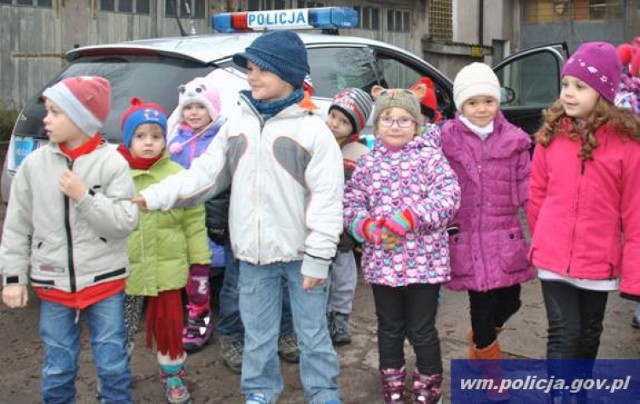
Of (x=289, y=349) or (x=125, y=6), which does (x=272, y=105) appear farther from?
(x=125, y=6)

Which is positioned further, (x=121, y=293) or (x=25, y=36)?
(x=25, y=36)

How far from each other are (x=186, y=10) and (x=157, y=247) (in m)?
9.07

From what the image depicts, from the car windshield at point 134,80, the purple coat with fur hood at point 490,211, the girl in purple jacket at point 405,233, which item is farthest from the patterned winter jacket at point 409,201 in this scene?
the car windshield at point 134,80

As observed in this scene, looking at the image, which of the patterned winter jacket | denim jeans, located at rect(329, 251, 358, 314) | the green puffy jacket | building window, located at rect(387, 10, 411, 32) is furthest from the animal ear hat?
building window, located at rect(387, 10, 411, 32)

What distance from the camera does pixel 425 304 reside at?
3.53 meters

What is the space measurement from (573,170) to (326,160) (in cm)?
101

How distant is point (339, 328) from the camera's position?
4469mm

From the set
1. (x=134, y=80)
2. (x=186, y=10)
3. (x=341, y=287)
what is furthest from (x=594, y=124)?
(x=186, y=10)

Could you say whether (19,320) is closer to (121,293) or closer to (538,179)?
(121,293)

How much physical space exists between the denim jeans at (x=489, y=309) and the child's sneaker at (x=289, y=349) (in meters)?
0.98

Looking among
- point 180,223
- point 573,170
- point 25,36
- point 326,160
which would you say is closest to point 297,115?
point 326,160

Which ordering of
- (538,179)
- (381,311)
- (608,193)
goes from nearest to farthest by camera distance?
(608,193)
(538,179)
(381,311)

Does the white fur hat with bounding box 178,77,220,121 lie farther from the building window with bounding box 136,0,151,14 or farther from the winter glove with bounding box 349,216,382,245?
the building window with bounding box 136,0,151,14

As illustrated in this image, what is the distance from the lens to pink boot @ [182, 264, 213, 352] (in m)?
4.21
